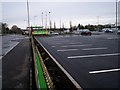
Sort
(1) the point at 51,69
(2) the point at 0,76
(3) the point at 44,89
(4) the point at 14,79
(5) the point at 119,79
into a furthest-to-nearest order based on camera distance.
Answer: (1) the point at 51,69
(2) the point at 0,76
(4) the point at 14,79
(5) the point at 119,79
(3) the point at 44,89

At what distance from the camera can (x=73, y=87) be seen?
6.75m

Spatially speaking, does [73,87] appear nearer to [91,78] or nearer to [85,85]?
[85,85]

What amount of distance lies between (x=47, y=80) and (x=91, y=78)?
183cm

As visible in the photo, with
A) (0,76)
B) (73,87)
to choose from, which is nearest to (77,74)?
(73,87)

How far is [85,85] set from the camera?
7.26 meters

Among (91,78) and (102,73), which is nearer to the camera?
(91,78)

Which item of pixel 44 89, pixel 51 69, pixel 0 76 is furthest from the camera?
pixel 51 69

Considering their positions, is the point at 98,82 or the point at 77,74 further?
the point at 77,74

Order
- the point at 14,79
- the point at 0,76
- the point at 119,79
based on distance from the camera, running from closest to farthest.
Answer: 1. the point at 119,79
2. the point at 14,79
3. the point at 0,76

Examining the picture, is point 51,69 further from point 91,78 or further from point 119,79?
point 119,79

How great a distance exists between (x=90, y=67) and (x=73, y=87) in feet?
11.8

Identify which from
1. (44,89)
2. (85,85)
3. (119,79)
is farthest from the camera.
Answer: (119,79)

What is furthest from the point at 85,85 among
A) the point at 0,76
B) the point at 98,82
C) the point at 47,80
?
the point at 0,76

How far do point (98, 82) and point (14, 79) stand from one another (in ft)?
11.7
